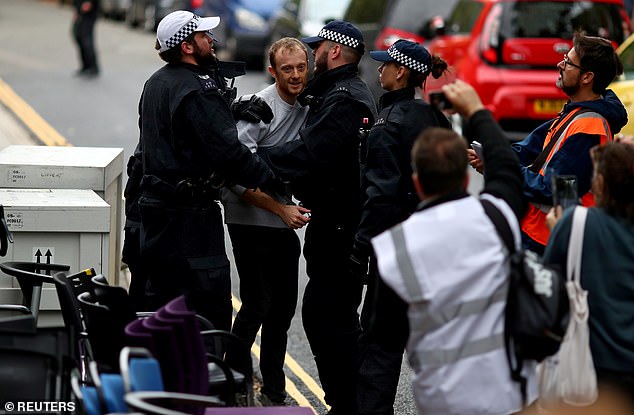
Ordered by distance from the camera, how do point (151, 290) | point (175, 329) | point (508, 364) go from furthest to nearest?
point (151, 290), point (175, 329), point (508, 364)

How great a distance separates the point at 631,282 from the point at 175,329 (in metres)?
1.62

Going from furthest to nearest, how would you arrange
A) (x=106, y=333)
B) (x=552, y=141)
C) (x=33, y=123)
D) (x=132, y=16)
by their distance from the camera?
(x=132, y=16), (x=33, y=123), (x=552, y=141), (x=106, y=333)

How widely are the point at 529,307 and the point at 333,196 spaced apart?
94.8 inches

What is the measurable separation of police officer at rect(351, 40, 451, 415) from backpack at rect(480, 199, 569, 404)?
1.45 m

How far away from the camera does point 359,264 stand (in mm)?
6070

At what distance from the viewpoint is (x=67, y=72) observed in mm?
21844

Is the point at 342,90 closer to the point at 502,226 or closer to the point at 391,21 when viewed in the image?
the point at 502,226

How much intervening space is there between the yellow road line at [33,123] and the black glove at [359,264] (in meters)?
6.50

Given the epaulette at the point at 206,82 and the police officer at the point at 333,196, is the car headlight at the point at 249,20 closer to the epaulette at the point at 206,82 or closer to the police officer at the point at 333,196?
the police officer at the point at 333,196

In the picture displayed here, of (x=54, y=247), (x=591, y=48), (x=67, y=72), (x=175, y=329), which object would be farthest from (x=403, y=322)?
(x=67, y=72)

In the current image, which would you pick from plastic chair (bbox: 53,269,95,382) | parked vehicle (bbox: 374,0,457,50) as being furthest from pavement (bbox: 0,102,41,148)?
plastic chair (bbox: 53,269,95,382)

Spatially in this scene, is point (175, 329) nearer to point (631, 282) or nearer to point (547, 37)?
point (631, 282)

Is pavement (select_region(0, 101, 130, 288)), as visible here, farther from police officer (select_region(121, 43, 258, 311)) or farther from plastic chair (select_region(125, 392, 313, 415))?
plastic chair (select_region(125, 392, 313, 415))

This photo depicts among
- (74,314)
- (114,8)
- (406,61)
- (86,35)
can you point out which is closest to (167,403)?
(74,314)
